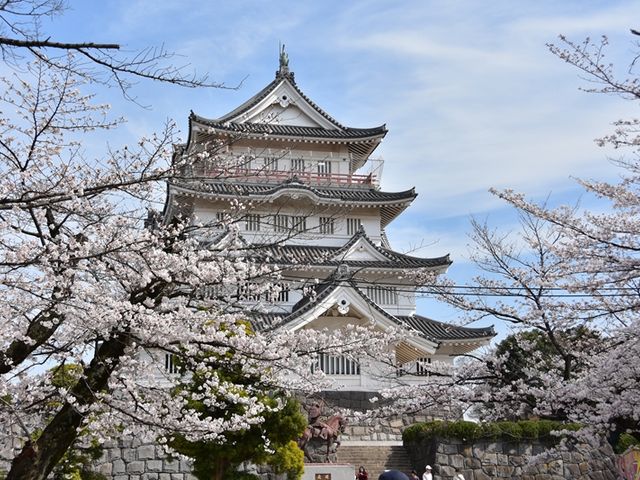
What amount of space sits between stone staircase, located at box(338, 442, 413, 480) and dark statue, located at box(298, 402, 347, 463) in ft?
4.05

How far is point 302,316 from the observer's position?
20.0 m

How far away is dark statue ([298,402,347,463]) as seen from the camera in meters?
16.8

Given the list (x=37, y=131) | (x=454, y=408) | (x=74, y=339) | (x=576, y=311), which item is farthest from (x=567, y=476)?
(x=37, y=131)

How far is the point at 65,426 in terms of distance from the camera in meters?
6.89

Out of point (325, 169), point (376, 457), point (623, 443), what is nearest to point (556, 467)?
point (623, 443)

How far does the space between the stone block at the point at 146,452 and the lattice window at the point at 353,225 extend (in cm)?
1141

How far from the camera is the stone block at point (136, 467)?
653 inches

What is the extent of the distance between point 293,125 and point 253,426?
16507 millimetres

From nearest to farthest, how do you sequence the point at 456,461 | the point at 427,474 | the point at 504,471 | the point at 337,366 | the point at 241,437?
the point at 241,437 → the point at 427,474 → the point at 456,461 → the point at 504,471 → the point at 337,366

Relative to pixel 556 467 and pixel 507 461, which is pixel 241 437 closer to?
pixel 507 461

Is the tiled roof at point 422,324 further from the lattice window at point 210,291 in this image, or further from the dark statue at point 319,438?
the lattice window at point 210,291

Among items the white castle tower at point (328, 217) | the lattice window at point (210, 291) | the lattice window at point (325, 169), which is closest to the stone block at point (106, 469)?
the white castle tower at point (328, 217)

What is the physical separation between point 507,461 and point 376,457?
3585mm

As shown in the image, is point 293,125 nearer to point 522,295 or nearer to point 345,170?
point 345,170
